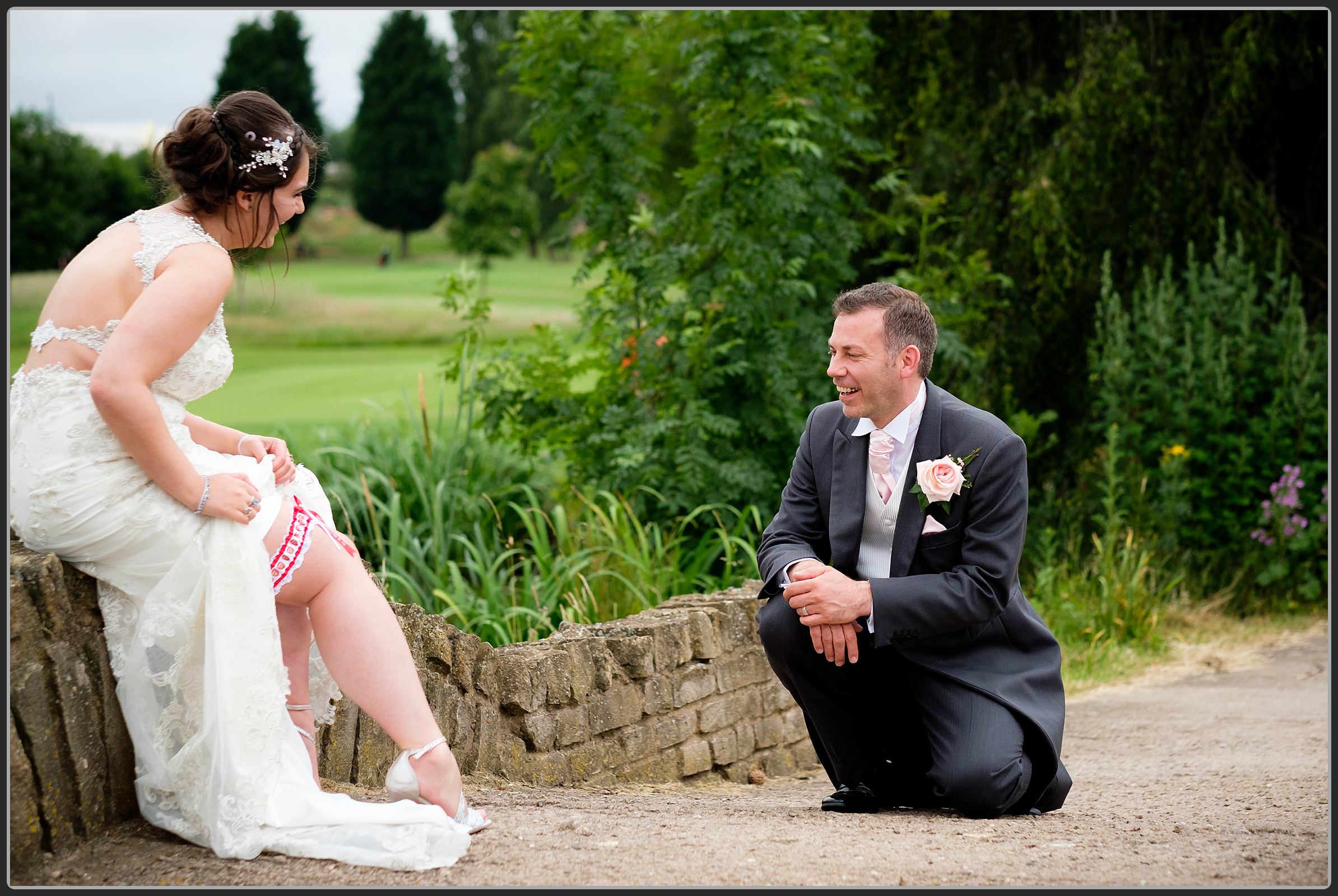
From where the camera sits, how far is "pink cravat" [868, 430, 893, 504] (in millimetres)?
3270

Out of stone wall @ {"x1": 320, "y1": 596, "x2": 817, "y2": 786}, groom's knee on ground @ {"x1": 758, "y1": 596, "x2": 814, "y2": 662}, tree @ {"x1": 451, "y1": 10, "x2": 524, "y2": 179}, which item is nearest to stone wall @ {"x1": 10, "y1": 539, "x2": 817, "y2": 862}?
stone wall @ {"x1": 320, "y1": 596, "x2": 817, "y2": 786}

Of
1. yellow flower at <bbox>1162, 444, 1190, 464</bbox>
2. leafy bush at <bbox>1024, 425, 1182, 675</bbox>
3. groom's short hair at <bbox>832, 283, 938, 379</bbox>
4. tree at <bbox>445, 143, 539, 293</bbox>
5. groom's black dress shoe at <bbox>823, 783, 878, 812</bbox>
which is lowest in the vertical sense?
leafy bush at <bbox>1024, 425, 1182, 675</bbox>

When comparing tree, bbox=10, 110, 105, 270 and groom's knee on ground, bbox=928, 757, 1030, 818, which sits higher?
tree, bbox=10, 110, 105, 270

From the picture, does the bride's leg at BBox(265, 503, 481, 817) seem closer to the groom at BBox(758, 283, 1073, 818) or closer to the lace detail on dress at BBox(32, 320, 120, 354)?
the lace detail on dress at BBox(32, 320, 120, 354)

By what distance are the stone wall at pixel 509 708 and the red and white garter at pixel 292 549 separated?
391 mm

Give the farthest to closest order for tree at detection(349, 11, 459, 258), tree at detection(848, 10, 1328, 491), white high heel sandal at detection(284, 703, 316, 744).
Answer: tree at detection(349, 11, 459, 258), tree at detection(848, 10, 1328, 491), white high heel sandal at detection(284, 703, 316, 744)

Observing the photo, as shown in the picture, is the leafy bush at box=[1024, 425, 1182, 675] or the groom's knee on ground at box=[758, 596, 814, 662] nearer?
the groom's knee on ground at box=[758, 596, 814, 662]

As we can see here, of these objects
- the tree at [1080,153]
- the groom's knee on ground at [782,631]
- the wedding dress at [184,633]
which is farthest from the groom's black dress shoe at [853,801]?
the tree at [1080,153]

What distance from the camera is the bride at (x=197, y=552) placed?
90.4 inches

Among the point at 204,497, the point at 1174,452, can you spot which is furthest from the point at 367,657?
the point at 1174,452

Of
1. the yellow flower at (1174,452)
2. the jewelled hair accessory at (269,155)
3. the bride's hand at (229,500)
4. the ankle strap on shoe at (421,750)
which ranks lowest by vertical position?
the yellow flower at (1174,452)

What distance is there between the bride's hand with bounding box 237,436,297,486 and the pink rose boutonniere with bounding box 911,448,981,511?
62.5 inches

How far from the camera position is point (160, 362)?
2293 mm

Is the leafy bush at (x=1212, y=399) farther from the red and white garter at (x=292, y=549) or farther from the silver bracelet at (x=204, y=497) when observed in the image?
the silver bracelet at (x=204, y=497)
